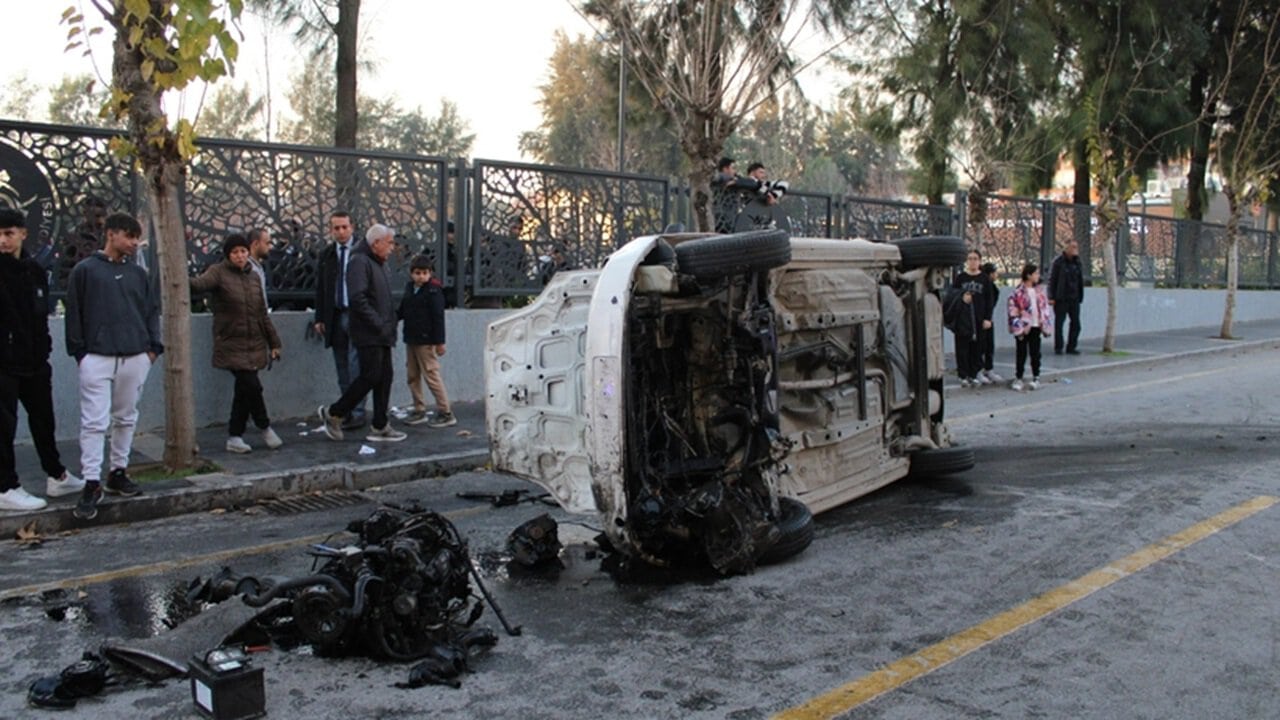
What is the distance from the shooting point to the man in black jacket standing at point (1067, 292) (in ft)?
59.4

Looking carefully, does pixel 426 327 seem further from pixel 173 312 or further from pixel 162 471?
pixel 162 471

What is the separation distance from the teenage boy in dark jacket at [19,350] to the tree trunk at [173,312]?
3.31ft

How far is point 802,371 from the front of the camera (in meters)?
6.49

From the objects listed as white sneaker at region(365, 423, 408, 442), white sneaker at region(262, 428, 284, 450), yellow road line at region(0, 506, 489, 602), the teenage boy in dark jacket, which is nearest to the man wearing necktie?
white sneaker at region(365, 423, 408, 442)

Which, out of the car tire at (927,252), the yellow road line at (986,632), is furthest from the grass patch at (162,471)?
the yellow road line at (986,632)

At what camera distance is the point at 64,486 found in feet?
23.4

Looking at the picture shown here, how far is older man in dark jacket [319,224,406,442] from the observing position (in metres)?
8.99

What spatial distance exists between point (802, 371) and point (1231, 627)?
2646 mm

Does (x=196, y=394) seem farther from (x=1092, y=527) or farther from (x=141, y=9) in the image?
(x=1092, y=527)

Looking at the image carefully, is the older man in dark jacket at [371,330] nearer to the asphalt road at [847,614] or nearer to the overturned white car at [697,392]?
the asphalt road at [847,614]

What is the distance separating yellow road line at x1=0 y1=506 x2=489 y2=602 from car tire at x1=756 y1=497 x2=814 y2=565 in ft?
7.75

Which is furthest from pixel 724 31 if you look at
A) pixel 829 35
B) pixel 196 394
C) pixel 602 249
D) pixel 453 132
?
pixel 453 132

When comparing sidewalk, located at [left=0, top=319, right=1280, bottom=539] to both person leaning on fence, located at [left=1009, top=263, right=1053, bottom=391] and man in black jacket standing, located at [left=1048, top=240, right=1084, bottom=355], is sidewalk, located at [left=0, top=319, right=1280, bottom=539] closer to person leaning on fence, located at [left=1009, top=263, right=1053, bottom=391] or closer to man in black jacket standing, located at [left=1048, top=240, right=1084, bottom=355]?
person leaning on fence, located at [left=1009, top=263, right=1053, bottom=391]

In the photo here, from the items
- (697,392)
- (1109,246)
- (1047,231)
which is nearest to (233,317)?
(697,392)
